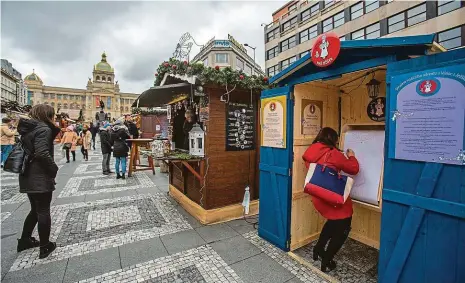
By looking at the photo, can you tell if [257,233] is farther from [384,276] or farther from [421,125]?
[421,125]

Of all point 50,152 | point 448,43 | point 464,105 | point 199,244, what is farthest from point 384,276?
point 448,43

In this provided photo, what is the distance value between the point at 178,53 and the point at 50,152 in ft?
9.23

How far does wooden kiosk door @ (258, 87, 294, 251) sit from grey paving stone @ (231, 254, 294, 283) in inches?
16.5

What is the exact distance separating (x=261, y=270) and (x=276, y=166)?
1430 millimetres

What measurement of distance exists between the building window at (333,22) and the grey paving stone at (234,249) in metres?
27.3

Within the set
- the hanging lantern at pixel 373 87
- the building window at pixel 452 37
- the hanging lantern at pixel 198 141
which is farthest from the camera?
the building window at pixel 452 37

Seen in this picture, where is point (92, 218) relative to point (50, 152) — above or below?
below

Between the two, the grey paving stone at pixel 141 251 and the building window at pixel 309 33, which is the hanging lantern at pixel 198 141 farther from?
the building window at pixel 309 33

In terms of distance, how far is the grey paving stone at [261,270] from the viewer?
110 inches

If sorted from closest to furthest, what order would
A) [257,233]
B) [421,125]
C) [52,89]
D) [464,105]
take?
[464,105] < [421,125] < [257,233] < [52,89]

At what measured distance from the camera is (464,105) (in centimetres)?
174

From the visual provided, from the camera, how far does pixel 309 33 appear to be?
Result: 91.5ft

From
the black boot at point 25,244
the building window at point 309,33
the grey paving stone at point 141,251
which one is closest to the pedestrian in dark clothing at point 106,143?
the black boot at point 25,244

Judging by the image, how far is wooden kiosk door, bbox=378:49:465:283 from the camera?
180cm
